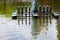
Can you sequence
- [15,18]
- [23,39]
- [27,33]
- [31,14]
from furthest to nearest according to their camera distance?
[31,14] → [15,18] → [27,33] → [23,39]

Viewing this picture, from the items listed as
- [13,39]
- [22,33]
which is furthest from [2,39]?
[22,33]

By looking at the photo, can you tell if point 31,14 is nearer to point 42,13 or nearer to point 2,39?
point 42,13

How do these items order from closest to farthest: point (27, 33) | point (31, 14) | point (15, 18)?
point (27, 33) < point (15, 18) < point (31, 14)

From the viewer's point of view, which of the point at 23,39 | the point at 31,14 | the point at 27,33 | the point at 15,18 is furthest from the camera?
the point at 31,14

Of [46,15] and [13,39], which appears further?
[46,15]

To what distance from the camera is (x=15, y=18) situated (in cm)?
1110

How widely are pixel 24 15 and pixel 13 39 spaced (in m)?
5.48

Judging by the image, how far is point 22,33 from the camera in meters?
7.29

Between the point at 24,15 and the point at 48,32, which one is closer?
the point at 48,32

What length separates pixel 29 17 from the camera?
37.0 feet

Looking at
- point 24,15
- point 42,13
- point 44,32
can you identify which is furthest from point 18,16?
point 44,32

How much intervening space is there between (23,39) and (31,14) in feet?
19.1

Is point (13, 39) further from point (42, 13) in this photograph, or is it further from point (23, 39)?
point (42, 13)

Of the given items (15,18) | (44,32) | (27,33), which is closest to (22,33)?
(27,33)
